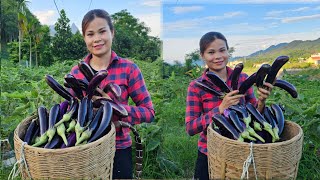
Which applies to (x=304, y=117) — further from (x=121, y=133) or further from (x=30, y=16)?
(x=30, y=16)

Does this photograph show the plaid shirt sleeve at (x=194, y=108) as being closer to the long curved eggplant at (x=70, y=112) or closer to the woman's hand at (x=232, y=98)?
the woman's hand at (x=232, y=98)

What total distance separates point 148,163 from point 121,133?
1.24 meters

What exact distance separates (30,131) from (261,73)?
0.93 m

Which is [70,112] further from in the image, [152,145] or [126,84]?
[152,145]

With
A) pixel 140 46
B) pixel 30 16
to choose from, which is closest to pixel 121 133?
pixel 140 46

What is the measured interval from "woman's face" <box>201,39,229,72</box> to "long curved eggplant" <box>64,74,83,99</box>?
2.29 ft

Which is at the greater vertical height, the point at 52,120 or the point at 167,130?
the point at 52,120

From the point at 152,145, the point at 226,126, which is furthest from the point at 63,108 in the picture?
the point at 152,145

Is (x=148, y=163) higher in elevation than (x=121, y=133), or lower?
lower

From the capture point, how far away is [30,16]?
734 inches

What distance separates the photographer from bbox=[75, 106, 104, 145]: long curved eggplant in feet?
4.02

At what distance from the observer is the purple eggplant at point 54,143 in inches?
48.4

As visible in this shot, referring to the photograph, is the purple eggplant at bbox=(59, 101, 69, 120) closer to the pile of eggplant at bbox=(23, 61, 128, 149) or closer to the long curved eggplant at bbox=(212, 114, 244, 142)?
the pile of eggplant at bbox=(23, 61, 128, 149)

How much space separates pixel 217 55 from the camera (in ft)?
5.89
